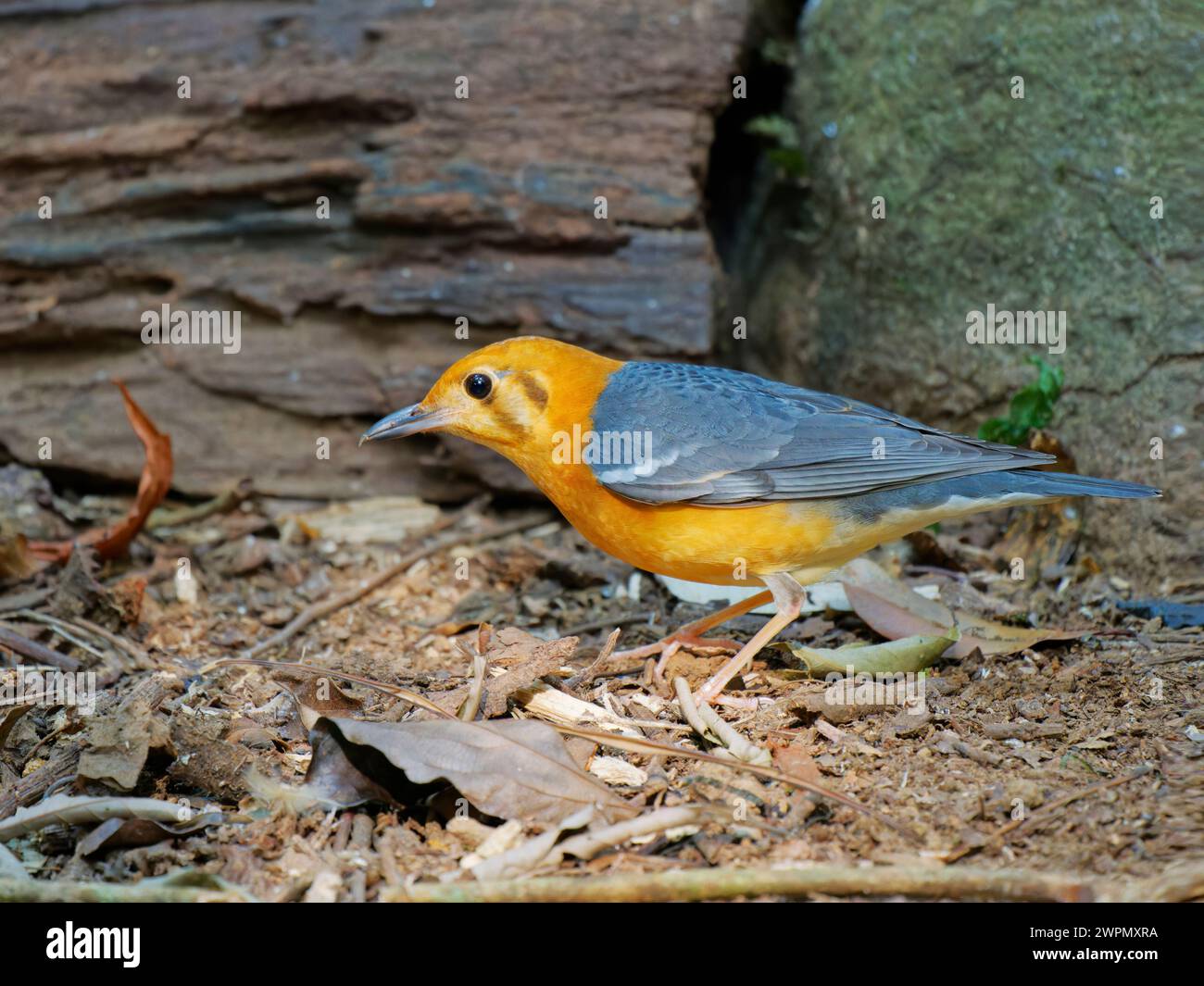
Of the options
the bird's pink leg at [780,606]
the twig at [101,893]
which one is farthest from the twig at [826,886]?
the bird's pink leg at [780,606]

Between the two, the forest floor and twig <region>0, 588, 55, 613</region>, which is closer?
the forest floor

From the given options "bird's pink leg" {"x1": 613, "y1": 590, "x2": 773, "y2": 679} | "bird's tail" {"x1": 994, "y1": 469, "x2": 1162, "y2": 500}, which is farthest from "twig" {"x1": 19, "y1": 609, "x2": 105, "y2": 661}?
"bird's tail" {"x1": 994, "y1": 469, "x2": 1162, "y2": 500}

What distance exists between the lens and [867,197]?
24.8 ft

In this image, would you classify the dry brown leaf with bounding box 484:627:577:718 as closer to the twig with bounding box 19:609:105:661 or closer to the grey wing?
the grey wing

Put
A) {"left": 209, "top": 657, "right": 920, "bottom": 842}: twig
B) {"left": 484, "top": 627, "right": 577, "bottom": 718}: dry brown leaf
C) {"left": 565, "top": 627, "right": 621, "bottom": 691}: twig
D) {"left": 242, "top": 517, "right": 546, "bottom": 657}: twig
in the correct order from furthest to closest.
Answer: {"left": 242, "top": 517, "right": 546, "bottom": 657}: twig < {"left": 565, "top": 627, "right": 621, "bottom": 691}: twig < {"left": 484, "top": 627, "right": 577, "bottom": 718}: dry brown leaf < {"left": 209, "top": 657, "right": 920, "bottom": 842}: twig

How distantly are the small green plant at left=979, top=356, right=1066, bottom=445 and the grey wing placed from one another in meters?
1.12

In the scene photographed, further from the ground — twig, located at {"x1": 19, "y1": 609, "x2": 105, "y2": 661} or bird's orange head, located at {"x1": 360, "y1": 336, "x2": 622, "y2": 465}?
bird's orange head, located at {"x1": 360, "y1": 336, "x2": 622, "y2": 465}

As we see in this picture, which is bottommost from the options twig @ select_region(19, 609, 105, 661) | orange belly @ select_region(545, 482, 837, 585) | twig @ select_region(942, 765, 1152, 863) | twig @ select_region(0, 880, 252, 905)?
twig @ select_region(0, 880, 252, 905)

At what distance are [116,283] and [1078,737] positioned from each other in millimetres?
6482

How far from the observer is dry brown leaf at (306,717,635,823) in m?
3.81

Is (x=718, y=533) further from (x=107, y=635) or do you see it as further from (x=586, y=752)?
(x=107, y=635)

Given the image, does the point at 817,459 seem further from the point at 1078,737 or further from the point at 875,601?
the point at 1078,737

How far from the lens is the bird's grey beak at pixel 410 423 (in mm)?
5621

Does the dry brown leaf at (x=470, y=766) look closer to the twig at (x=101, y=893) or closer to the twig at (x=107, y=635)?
the twig at (x=101, y=893)
